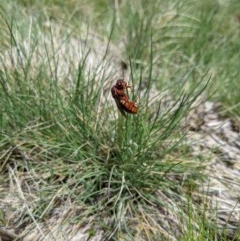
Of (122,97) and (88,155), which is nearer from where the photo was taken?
(122,97)

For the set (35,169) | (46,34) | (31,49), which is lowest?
(35,169)

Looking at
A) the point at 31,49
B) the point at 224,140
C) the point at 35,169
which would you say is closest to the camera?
the point at 35,169

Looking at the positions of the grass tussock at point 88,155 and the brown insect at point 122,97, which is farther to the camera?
the grass tussock at point 88,155

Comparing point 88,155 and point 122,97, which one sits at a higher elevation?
point 122,97

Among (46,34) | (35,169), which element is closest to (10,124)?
(35,169)

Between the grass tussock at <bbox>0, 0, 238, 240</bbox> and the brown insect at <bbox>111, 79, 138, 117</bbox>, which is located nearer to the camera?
the brown insect at <bbox>111, 79, 138, 117</bbox>

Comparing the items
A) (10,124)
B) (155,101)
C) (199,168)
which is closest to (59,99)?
(10,124)

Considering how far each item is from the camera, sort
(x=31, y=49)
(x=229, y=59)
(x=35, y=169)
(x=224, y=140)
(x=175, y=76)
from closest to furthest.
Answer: (x=35, y=169), (x=31, y=49), (x=224, y=140), (x=175, y=76), (x=229, y=59)

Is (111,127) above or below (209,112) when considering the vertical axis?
below

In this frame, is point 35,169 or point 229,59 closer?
point 35,169

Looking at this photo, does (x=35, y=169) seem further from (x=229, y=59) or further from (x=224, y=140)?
(x=229, y=59)
